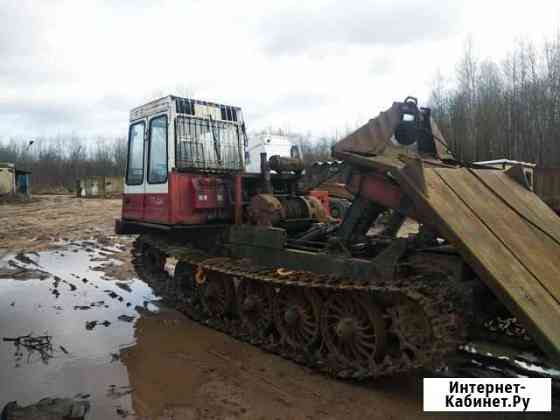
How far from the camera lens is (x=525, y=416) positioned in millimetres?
4184

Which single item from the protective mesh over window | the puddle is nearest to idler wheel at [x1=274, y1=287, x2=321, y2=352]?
the puddle

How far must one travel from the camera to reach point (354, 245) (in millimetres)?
5641

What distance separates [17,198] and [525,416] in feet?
122

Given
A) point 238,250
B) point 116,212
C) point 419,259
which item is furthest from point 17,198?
point 419,259

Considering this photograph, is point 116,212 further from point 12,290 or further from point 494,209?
point 494,209

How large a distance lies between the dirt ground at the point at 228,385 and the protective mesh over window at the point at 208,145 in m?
2.45

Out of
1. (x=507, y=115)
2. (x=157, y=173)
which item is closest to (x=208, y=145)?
(x=157, y=173)

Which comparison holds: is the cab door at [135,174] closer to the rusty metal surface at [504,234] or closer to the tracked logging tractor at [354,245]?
the tracked logging tractor at [354,245]

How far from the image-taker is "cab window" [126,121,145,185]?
8.13 m

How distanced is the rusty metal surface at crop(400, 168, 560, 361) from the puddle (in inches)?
130

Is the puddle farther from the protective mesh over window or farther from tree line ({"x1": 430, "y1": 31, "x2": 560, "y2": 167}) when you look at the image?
tree line ({"x1": 430, "y1": 31, "x2": 560, "y2": 167})

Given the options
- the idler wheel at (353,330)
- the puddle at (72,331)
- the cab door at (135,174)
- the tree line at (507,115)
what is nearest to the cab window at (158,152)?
the cab door at (135,174)

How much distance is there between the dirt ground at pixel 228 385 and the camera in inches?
173

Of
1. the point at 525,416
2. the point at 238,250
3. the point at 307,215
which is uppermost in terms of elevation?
the point at 307,215
